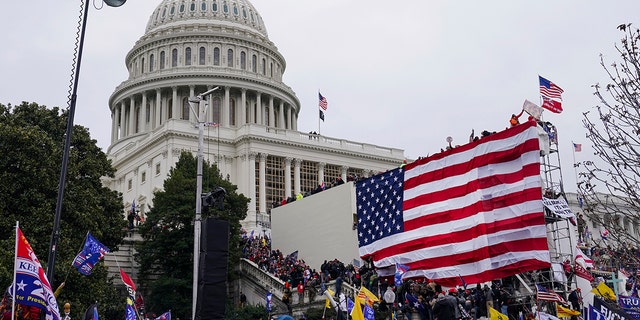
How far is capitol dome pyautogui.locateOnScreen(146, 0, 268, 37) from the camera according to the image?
100 metres

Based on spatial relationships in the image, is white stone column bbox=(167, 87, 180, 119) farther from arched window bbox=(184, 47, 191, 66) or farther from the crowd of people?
the crowd of people

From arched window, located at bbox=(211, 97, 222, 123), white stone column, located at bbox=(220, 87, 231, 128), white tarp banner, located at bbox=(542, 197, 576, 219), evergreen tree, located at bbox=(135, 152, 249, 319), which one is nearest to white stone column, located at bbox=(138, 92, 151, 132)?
arched window, located at bbox=(211, 97, 222, 123)

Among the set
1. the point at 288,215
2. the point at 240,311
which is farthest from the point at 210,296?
the point at 288,215

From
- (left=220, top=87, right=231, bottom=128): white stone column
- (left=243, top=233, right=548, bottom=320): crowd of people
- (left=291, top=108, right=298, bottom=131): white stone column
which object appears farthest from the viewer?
(left=291, top=108, right=298, bottom=131): white stone column

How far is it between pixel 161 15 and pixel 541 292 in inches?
3527

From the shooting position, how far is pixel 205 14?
331ft

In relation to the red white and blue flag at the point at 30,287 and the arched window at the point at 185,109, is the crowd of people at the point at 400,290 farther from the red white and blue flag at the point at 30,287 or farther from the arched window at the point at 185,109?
the arched window at the point at 185,109

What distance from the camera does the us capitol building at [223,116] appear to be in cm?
7150

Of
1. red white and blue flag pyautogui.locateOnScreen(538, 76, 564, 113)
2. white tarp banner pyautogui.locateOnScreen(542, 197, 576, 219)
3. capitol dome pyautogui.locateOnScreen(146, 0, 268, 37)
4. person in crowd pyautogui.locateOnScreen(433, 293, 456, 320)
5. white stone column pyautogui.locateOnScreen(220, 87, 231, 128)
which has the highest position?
capitol dome pyautogui.locateOnScreen(146, 0, 268, 37)

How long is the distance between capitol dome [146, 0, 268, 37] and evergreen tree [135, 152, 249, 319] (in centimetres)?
5849

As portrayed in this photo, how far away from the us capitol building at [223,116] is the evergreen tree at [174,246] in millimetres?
17814

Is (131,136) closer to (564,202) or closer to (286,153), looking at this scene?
(286,153)

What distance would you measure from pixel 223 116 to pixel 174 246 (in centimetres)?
5036

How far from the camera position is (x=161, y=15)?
103 metres
